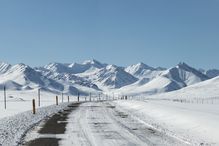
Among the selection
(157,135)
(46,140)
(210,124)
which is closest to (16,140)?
(46,140)

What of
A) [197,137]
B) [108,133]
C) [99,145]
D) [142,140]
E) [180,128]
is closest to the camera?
[99,145]

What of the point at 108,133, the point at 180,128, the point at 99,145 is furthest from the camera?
the point at 180,128

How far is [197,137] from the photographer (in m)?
19.7

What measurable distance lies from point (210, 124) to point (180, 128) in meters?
2.31

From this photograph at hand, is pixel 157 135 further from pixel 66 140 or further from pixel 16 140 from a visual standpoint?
pixel 16 140

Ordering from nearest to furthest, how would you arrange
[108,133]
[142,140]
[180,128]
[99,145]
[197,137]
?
[99,145], [142,140], [197,137], [108,133], [180,128]

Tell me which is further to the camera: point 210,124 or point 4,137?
point 210,124

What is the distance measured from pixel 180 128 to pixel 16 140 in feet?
28.7

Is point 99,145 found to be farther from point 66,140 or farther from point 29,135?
point 29,135

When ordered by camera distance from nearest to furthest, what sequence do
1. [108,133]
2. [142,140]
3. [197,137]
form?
1. [142,140]
2. [197,137]
3. [108,133]

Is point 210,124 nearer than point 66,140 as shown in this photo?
No

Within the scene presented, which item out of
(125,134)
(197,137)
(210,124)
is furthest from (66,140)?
(210,124)

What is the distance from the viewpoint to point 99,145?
1681 cm

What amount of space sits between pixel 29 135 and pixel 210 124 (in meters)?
8.01
